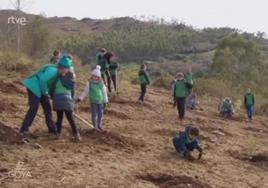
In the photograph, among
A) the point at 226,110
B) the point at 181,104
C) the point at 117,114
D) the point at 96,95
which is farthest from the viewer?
the point at 226,110

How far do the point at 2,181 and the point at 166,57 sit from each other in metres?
72.9

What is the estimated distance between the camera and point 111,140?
11.4 meters

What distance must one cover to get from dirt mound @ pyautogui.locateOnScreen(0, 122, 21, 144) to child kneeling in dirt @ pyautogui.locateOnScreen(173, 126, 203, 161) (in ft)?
10.2

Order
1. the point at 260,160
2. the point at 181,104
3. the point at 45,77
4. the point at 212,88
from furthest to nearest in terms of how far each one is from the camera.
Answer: the point at 212,88, the point at 181,104, the point at 260,160, the point at 45,77

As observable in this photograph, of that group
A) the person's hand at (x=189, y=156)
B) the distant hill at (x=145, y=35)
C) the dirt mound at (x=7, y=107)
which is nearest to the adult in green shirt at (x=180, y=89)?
the dirt mound at (x=7, y=107)

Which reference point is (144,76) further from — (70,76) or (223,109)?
(70,76)

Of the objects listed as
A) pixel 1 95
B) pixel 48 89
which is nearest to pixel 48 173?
pixel 48 89

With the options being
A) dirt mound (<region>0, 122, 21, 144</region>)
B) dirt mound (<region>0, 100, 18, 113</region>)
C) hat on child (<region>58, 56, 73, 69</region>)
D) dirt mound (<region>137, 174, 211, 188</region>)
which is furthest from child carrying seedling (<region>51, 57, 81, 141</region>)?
dirt mound (<region>0, 100, 18, 113</region>)

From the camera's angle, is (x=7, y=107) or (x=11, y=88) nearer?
(x=7, y=107)

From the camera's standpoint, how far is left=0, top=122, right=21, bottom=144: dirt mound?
32.7ft

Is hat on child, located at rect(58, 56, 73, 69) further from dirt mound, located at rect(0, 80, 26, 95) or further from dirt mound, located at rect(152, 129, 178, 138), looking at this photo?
dirt mound, located at rect(0, 80, 26, 95)

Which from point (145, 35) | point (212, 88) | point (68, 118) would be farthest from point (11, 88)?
point (145, 35)

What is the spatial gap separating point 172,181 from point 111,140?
246cm

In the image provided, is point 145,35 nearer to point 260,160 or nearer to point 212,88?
point 212,88
